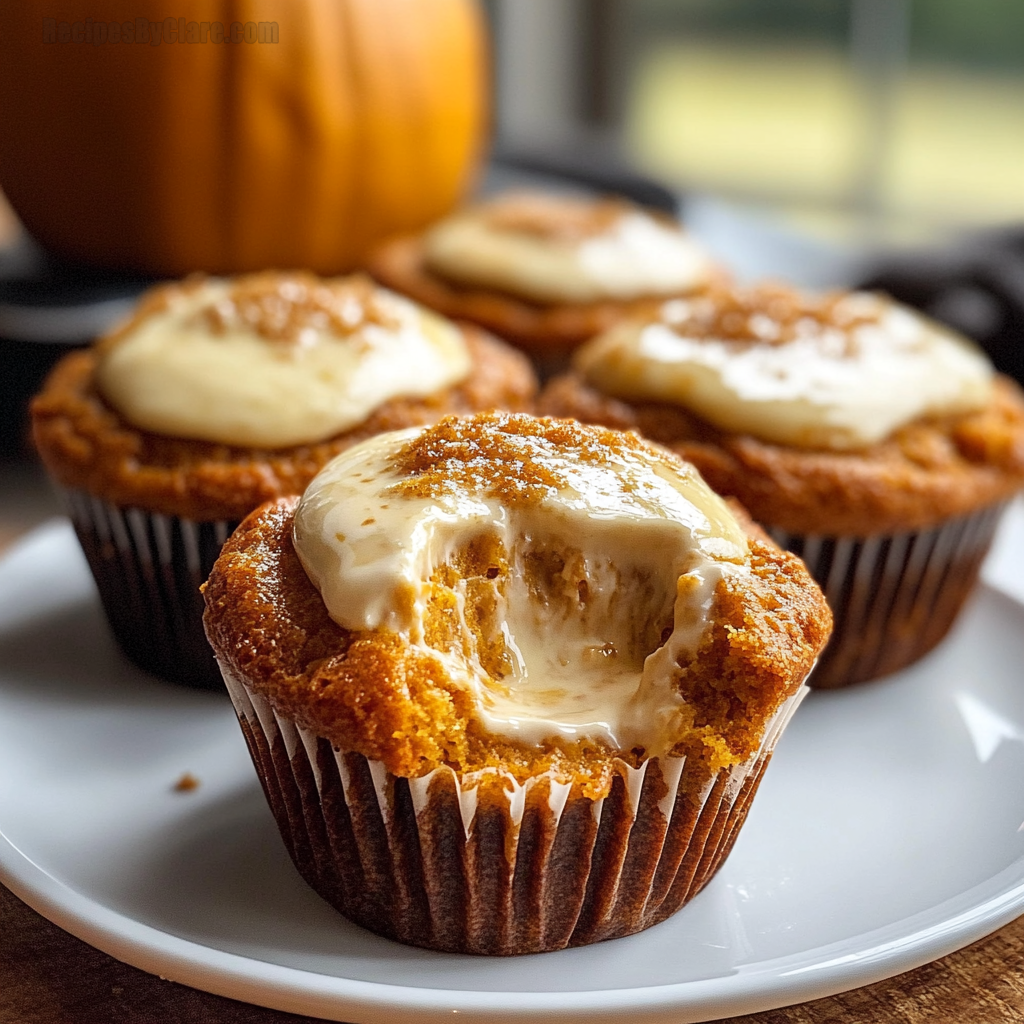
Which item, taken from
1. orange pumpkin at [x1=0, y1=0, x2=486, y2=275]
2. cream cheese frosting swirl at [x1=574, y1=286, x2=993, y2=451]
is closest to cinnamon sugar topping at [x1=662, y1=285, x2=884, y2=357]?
cream cheese frosting swirl at [x1=574, y1=286, x2=993, y2=451]

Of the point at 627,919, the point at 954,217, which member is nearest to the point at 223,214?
the point at 627,919

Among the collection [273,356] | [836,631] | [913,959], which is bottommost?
[836,631]

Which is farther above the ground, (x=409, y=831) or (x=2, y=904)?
(x=409, y=831)

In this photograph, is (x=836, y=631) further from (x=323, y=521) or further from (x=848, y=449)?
(x=323, y=521)

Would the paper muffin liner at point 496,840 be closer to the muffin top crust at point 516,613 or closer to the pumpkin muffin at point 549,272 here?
the muffin top crust at point 516,613


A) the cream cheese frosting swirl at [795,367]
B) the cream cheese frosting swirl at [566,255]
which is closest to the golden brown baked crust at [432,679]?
the cream cheese frosting swirl at [795,367]

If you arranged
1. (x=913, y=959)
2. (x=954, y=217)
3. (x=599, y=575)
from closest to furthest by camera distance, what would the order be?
(x=913, y=959) → (x=599, y=575) → (x=954, y=217)

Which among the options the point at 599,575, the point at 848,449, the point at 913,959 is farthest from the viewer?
the point at 848,449
